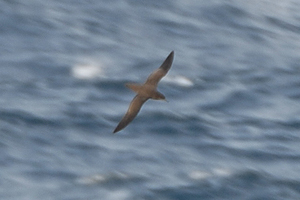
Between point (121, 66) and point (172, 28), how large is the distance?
3239 mm

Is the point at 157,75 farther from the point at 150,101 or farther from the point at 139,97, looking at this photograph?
the point at 150,101

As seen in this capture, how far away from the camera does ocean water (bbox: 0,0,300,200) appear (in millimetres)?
26188

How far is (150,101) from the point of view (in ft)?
96.6

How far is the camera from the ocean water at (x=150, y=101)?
2619 cm

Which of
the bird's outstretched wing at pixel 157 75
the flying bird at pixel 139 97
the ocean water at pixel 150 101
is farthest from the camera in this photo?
the ocean water at pixel 150 101

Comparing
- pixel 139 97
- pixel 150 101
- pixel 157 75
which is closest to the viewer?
pixel 139 97

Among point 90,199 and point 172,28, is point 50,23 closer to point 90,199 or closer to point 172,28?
point 172,28

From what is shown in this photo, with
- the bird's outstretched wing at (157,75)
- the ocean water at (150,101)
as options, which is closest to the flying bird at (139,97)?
the bird's outstretched wing at (157,75)

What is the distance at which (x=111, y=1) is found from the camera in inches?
1336

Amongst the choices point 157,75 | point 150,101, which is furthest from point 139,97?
point 150,101

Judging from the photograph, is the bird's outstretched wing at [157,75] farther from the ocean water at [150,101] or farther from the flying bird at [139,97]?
the ocean water at [150,101]

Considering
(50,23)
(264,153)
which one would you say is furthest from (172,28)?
(264,153)

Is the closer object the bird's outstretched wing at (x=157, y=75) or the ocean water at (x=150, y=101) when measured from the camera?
the bird's outstretched wing at (x=157, y=75)

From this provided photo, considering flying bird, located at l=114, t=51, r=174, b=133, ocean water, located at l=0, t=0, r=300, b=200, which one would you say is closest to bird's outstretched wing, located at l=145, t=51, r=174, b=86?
flying bird, located at l=114, t=51, r=174, b=133
